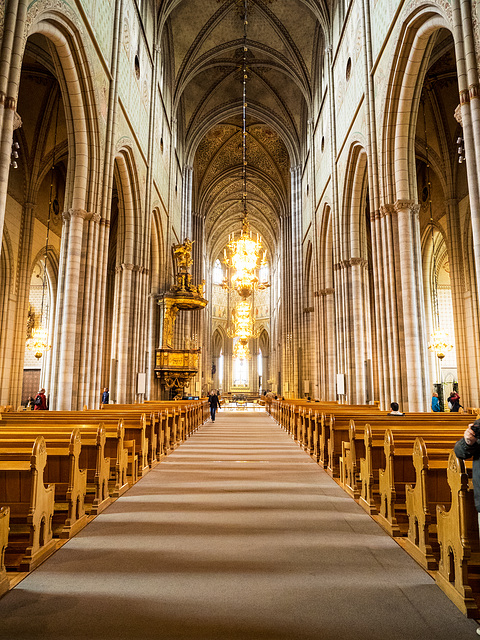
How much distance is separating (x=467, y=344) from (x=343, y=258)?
5.67 m

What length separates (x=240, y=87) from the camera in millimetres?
25734

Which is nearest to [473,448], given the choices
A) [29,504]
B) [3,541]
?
[3,541]

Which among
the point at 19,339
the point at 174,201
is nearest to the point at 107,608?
the point at 19,339

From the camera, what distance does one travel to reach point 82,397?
10.0m

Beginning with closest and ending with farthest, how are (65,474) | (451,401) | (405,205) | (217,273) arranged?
(65,474) → (405,205) → (451,401) → (217,273)

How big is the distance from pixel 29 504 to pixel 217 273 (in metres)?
46.0

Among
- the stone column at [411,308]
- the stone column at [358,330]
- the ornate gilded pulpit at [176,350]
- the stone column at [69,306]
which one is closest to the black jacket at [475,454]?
the stone column at [411,308]

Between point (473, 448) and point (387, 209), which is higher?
point (387, 209)

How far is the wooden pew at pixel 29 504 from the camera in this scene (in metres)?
3.29

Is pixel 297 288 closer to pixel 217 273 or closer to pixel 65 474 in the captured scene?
pixel 65 474

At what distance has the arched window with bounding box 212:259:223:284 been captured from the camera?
48169 mm

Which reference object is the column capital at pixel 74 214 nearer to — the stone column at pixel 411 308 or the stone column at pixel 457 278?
the stone column at pixel 411 308

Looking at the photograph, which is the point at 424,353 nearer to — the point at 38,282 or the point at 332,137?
the point at 332,137

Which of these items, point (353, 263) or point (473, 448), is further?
point (353, 263)
